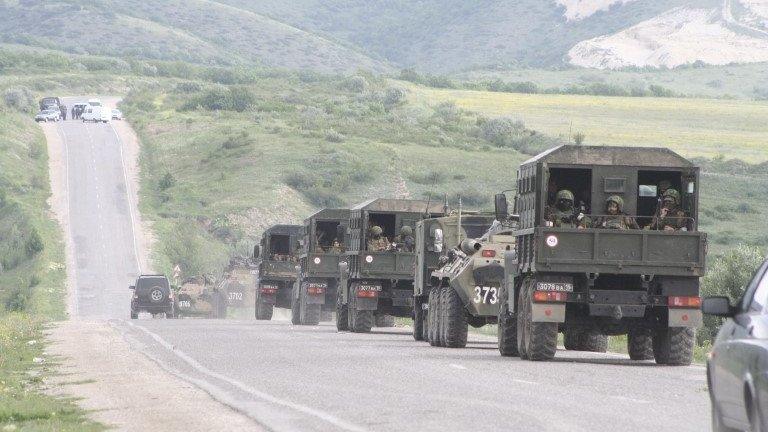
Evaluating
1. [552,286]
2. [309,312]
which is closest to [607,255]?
[552,286]

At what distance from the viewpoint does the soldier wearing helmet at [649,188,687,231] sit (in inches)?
1063

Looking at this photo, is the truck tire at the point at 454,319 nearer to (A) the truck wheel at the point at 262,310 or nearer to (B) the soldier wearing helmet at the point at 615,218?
(B) the soldier wearing helmet at the point at 615,218

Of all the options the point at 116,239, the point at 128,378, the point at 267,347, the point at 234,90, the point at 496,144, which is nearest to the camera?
the point at 128,378

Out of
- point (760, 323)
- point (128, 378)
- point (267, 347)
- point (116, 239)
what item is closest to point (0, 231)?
point (116, 239)

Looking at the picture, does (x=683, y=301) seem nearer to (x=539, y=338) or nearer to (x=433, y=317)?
(x=539, y=338)

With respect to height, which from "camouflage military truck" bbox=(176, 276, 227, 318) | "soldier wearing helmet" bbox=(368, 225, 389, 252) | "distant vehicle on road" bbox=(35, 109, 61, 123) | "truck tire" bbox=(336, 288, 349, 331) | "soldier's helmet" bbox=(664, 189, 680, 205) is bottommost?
"camouflage military truck" bbox=(176, 276, 227, 318)

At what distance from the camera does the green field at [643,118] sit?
120 metres

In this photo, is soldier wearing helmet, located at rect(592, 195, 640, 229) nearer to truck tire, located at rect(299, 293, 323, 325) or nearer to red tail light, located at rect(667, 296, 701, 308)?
red tail light, located at rect(667, 296, 701, 308)

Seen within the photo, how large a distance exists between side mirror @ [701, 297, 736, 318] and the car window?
0.14m

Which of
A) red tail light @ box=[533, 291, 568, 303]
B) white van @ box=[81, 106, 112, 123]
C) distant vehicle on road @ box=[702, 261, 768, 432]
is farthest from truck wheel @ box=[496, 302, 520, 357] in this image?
white van @ box=[81, 106, 112, 123]

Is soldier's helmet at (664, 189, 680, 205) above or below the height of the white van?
below

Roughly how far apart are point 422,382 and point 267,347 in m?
10.8

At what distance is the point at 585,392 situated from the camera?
19.9 metres

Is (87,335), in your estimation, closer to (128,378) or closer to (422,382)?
(128,378)
